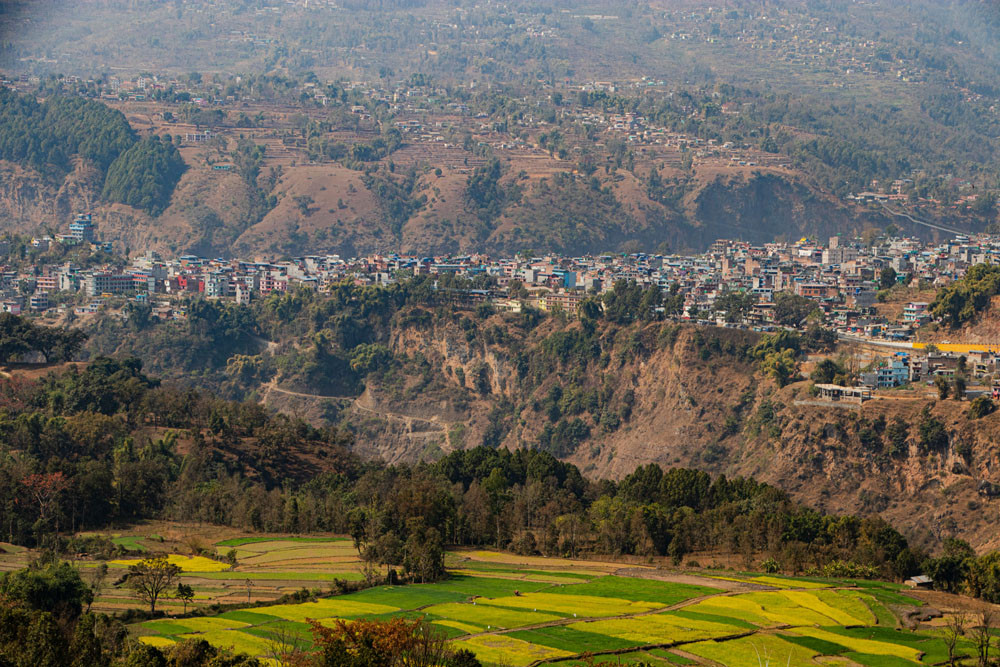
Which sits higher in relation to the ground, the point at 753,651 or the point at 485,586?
the point at 753,651

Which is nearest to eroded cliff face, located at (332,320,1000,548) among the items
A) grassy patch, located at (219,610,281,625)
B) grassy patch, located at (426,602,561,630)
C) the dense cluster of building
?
the dense cluster of building

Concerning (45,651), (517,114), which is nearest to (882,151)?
(517,114)

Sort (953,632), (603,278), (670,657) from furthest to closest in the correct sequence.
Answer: (603,278) < (953,632) < (670,657)

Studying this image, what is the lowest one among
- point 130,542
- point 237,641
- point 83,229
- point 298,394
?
point 298,394

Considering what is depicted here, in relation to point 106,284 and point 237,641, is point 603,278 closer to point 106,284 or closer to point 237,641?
point 106,284

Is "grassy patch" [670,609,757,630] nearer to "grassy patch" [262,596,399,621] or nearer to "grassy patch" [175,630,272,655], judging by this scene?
"grassy patch" [262,596,399,621]

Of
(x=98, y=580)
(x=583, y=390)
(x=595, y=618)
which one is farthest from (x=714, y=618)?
(x=583, y=390)

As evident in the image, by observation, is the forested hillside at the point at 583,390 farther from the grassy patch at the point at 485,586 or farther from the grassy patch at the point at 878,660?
the grassy patch at the point at 878,660
